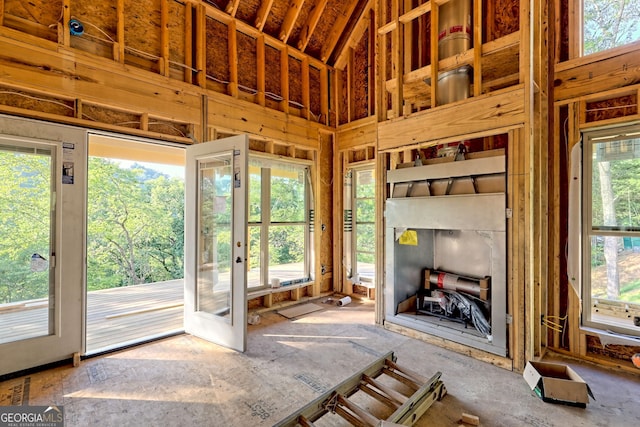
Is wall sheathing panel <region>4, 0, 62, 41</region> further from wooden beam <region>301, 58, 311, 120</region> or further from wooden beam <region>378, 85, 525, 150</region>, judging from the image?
wooden beam <region>378, 85, 525, 150</region>

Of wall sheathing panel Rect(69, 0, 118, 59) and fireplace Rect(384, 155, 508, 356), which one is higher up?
wall sheathing panel Rect(69, 0, 118, 59)

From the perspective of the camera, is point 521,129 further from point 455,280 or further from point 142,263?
point 142,263

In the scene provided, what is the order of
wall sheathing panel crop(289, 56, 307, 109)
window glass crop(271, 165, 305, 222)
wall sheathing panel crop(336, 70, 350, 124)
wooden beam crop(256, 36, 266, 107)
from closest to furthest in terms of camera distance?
wooden beam crop(256, 36, 266, 107)
window glass crop(271, 165, 305, 222)
wall sheathing panel crop(289, 56, 307, 109)
wall sheathing panel crop(336, 70, 350, 124)

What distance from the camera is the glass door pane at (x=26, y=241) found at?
106 inches

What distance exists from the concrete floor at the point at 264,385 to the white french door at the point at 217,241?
10.9 inches

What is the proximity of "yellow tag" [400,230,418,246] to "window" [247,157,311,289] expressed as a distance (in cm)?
198

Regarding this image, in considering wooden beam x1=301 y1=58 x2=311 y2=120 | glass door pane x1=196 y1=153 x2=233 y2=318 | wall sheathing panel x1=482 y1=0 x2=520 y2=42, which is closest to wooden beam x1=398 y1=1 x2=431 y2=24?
wall sheathing panel x1=482 y1=0 x2=520 y2=42

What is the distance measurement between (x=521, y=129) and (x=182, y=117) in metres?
3.74

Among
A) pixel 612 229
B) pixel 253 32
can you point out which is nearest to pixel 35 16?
pixel 253 32

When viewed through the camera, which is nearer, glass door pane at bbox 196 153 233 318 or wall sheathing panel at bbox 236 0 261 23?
glass door pane at bbox 196 153 233 318

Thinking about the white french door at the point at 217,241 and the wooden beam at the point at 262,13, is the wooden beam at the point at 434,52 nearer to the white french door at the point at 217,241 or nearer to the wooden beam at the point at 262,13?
the white french door at the point at 217,241

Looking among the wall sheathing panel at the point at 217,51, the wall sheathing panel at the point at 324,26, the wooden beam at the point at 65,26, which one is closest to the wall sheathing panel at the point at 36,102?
the wooden beam at the point at 65,26

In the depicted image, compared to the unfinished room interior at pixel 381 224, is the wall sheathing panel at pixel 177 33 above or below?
above

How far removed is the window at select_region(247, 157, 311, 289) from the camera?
4621mm
